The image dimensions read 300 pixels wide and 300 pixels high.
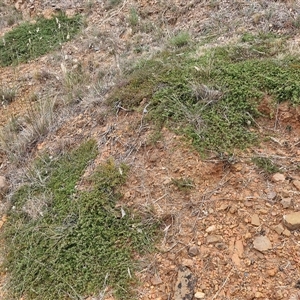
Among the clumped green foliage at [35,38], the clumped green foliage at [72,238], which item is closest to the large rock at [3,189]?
the clumped green foliage at [72,238]

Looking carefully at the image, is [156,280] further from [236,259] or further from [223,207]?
[223,207]

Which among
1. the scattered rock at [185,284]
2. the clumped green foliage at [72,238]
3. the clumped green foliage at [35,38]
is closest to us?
the scattered rock at [185,284]

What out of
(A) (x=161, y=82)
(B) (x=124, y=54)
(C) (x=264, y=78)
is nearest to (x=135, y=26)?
(B) (x=124, y=54)

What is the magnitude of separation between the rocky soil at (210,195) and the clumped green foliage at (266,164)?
0.03 metres

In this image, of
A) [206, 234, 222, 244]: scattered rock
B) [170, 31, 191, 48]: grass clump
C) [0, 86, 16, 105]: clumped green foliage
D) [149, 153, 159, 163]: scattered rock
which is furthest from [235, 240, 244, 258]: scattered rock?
[0, 86, 16, 105]: clumped green foliage

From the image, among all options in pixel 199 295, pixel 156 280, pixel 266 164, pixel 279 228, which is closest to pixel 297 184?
pixel 266 164

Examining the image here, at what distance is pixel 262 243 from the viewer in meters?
2.38

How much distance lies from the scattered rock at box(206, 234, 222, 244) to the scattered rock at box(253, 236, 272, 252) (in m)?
0.21

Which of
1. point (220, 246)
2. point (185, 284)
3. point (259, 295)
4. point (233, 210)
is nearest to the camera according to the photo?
point (259, 295)

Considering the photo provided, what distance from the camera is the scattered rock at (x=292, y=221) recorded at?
2.39m

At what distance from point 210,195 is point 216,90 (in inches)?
36.5

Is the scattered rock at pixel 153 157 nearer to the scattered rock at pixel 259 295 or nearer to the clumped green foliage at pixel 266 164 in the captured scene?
the clumped green foliage at pixel 266 164

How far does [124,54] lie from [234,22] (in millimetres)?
1366

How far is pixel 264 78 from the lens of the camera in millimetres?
3199
